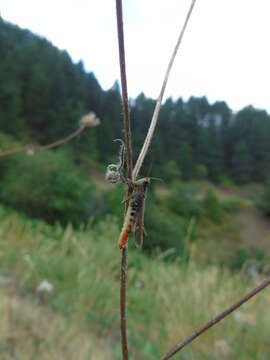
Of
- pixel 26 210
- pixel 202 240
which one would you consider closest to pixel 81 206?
pixel 26 210

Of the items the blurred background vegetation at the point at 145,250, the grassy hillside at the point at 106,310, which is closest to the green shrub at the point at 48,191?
the blurred background vegetation at the point at 145,250

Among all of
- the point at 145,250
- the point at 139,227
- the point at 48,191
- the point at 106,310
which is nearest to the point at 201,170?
the point at 145,250

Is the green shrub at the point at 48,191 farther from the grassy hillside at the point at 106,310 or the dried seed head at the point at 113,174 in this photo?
the dried seed head at the point at 113,174

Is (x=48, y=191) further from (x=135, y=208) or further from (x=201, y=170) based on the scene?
(x=135, y=208)

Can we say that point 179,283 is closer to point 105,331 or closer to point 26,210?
point 105,331

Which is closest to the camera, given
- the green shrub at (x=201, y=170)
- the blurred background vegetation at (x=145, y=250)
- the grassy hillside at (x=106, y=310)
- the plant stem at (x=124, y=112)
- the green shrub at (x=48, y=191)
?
the plant stem at (x=124, y=112)

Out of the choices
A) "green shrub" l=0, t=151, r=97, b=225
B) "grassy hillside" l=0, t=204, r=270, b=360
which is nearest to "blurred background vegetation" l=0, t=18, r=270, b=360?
"grassy hillside" l=0, t=204, r=270, b=360
